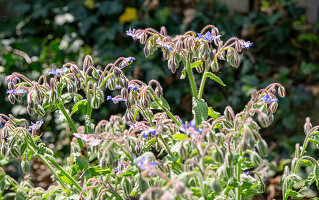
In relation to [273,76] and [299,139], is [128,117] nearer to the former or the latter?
[299,139]

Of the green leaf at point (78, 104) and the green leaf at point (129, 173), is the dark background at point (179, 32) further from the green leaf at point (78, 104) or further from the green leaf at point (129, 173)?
the green leaf at point (129, 173)

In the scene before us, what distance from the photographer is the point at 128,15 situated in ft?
15.6

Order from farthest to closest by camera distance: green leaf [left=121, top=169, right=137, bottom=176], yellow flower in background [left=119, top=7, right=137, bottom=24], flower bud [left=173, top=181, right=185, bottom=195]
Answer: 1. yellow flower in background [left=119, top=7, right=137, bottom=24]
2. green leaf [left=121, top=169, right=137, bottom=176]
3. flower bud [left=173, top=181, right=185, bottom=195]

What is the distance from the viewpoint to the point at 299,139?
12.9 ft

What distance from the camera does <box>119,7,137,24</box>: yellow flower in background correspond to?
4746 millimetres

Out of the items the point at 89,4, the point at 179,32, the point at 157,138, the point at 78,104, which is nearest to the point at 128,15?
the point at 89,4

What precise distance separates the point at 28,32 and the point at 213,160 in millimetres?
3710

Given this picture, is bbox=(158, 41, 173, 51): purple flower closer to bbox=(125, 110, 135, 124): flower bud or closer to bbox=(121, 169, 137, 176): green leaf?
bbox=(125, 110, 135, 124): flower bud

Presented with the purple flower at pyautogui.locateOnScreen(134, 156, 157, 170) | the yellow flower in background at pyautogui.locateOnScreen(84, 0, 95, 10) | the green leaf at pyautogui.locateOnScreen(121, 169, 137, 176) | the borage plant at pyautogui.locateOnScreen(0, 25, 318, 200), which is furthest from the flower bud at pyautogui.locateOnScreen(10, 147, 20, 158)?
A: the yellow flower in background at pyautogui.locateOnScreen(84, 0, 95, 10)

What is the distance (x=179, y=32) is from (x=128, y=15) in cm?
56

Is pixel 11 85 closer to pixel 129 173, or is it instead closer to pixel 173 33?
pixel 129 173

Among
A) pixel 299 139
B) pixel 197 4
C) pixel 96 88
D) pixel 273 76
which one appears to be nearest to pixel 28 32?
pixel 197 4

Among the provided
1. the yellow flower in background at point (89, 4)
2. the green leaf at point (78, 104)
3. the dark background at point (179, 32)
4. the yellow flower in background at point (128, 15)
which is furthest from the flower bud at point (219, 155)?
the yellow flower in background at point (89, 4)

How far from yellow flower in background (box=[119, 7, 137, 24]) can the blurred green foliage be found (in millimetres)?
10
